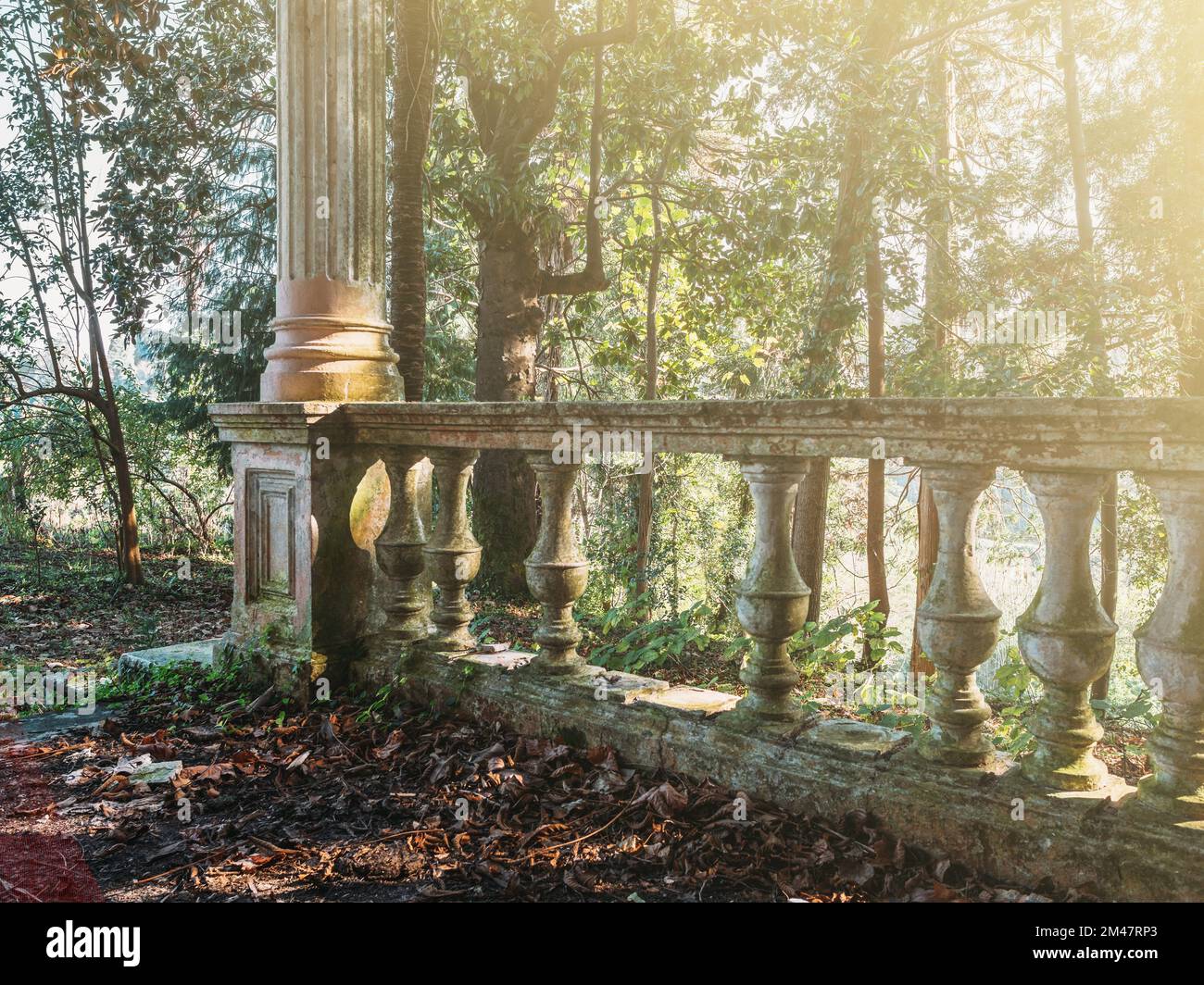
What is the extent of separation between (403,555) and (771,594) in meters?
1.72

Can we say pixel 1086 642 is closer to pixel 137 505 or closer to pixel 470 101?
pixel 470 101

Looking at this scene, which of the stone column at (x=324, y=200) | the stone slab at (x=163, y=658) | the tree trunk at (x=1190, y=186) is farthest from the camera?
the tree trunk at (x=1190, y=186)

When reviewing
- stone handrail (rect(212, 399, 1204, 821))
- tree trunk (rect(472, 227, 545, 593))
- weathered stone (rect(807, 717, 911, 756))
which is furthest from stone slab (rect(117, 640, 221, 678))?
tree trunk (rect(472, 227, 545, 593))

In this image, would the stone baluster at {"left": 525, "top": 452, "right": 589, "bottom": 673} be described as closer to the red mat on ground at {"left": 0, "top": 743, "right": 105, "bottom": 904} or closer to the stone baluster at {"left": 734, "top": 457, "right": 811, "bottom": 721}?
the stone baluster at {"left": 734, "top": 457, "right": 811, "bottom": 721}

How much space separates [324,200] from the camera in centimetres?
391

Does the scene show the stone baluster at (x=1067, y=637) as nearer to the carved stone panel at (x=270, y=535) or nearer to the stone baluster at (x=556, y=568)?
the stone baluster at (x=556, y=568)

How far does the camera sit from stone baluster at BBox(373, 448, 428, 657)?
371cm

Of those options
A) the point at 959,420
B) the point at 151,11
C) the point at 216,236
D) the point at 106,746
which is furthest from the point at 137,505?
the point at 959,420

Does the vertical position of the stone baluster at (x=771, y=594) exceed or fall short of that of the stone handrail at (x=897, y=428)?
it falls short

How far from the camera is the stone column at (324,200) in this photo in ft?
12.7

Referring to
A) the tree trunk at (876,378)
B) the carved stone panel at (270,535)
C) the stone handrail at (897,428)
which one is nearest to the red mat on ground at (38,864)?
the carved stone panel at (270,535)

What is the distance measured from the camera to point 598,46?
25.8 feet

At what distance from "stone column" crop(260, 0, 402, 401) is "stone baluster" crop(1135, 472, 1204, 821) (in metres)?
3.07

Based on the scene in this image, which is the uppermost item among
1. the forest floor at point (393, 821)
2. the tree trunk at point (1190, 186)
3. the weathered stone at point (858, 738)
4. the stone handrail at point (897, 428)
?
the tree trunk at point (1190, 186)
